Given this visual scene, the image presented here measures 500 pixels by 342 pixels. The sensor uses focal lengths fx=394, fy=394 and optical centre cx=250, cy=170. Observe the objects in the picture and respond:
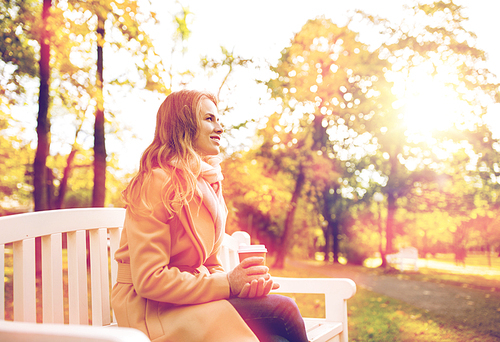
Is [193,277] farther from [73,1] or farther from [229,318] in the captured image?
[73,1]

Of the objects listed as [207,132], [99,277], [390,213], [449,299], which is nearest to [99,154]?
[99,277]

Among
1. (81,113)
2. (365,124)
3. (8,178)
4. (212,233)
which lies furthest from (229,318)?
(365,124)

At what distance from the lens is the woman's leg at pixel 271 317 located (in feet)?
4.82

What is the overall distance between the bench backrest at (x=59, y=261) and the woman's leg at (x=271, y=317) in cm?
84

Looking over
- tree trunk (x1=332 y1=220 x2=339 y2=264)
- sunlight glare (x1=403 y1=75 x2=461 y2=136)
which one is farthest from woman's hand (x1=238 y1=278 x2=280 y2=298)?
tree trunk (x1=332 y1=220 x2=339 y2=264)

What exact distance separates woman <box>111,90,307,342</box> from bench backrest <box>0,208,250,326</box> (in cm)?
43

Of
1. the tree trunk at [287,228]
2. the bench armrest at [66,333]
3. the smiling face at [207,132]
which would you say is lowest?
the tree trunk at [287,228]

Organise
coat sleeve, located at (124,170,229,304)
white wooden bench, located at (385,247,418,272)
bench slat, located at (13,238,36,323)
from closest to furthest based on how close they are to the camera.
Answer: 1. coat sleeve, located at (124,170,229,304)
2. bench slat, located at (13,238,36,323)
3. white wooden bench, located at (385,247,418,272)

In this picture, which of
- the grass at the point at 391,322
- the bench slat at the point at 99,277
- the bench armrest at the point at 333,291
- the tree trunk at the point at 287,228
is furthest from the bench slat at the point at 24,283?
the tree trunk at the point at 287,228

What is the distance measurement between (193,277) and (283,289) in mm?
1039

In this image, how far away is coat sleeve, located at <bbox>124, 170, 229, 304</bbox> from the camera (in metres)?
1.39

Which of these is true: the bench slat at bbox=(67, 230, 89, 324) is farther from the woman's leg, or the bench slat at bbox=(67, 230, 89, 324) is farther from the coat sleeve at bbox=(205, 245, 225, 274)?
the woman's leg

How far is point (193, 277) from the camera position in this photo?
1.45m

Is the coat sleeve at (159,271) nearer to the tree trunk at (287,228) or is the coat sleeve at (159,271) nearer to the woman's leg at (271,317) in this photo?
the woman's leg at (271,317)
